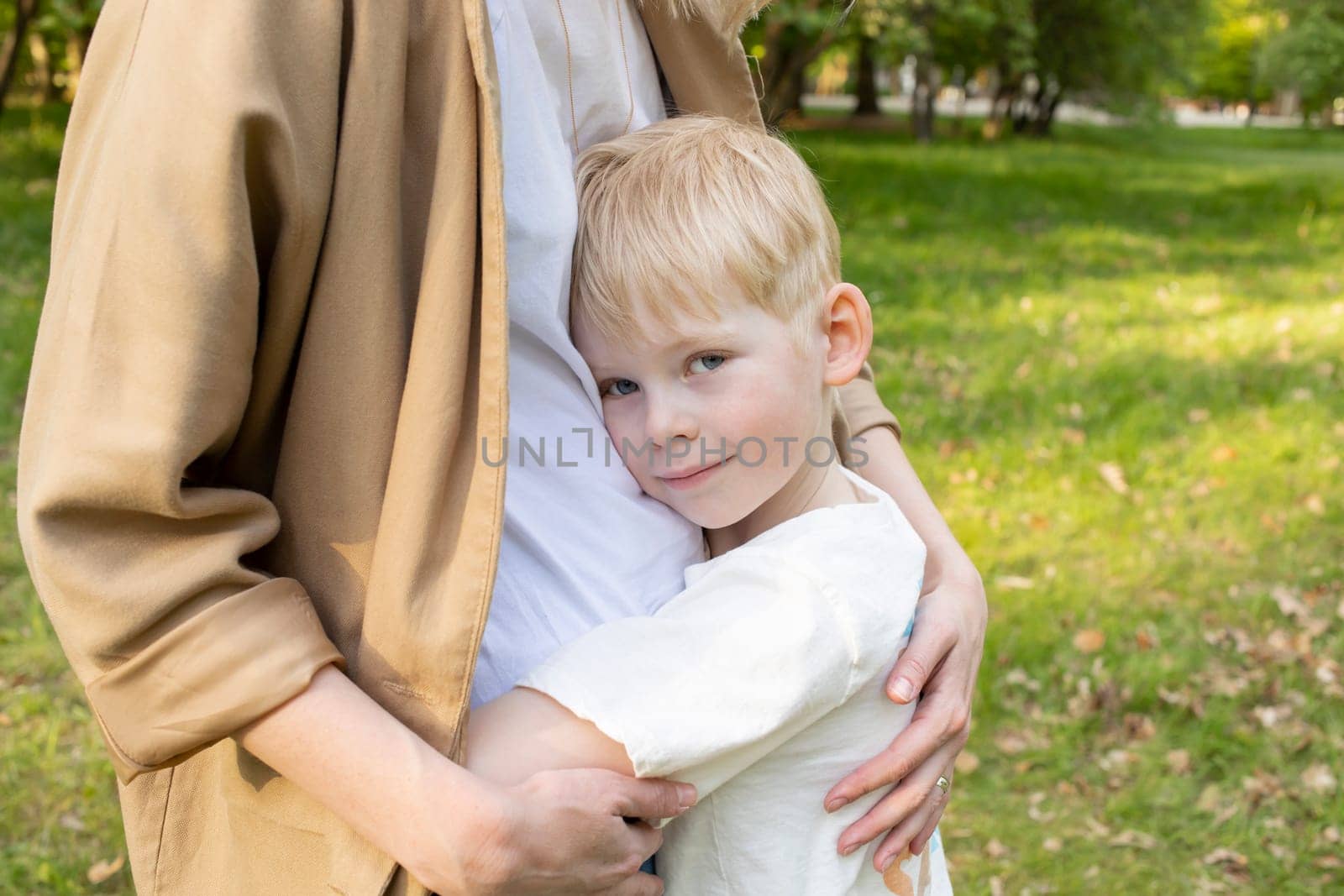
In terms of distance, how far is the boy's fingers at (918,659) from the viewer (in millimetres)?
1529

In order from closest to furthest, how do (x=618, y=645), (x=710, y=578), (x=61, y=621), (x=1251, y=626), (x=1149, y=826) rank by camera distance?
(x=61, y=621), (x=618, y=645), (x=710, y=578), (x=1149, y=826), (x=1251, y=626)

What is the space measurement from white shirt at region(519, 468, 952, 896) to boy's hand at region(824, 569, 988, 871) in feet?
0.08

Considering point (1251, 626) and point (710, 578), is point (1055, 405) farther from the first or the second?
point (710, 578)

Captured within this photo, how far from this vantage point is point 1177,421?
643 centimetres

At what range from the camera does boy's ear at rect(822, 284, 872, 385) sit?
1688 mm

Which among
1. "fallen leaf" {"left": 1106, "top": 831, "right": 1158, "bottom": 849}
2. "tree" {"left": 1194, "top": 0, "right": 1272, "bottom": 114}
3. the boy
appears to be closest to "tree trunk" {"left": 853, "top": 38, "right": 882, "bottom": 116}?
"fallen leaf" {"left": 1106, "top": 831, "right": 1158, "bottom": 849}

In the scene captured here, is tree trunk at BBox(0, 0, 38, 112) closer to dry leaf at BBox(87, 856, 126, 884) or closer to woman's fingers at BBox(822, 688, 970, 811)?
dry leaf at BBox(87, 856, 126, 884)

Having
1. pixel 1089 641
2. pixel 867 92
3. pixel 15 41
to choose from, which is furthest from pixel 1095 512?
pixel 867 92

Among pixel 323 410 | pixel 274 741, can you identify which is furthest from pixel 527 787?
pixel 323 410

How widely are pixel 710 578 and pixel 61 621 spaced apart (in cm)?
69

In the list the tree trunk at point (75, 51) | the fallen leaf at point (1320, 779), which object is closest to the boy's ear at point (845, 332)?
the fallen leaf at point (1320, 779)

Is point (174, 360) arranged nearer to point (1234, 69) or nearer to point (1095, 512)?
point (1095, 512)

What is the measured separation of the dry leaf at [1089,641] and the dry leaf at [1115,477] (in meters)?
1.37

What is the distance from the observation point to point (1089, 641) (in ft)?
14.7
